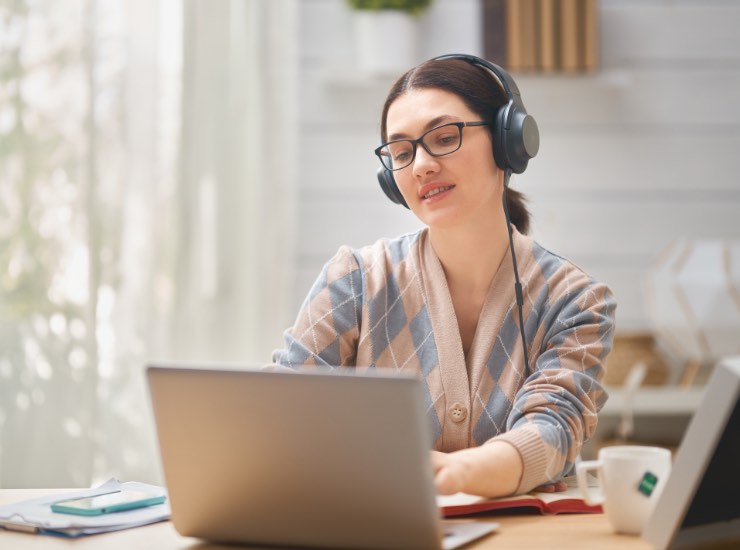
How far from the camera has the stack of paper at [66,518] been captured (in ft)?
3.16

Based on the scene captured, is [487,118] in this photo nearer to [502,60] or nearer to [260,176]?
[260,176]

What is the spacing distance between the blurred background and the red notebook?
735 mm

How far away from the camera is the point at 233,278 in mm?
2352

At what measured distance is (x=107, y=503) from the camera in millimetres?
1043

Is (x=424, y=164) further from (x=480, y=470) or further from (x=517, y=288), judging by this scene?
(x=480, y=470)

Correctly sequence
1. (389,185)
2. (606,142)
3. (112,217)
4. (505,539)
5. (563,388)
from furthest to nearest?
(606,142) < (112,217) < (389,185) < (563,388) < (505,539)

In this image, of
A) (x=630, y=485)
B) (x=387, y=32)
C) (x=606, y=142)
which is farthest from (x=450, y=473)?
(x=606, y=142)

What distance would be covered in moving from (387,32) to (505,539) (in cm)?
208

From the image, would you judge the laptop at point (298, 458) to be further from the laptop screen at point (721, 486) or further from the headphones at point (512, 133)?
the headphones at point (512, 133)

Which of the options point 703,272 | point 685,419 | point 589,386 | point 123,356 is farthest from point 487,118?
point 685,419

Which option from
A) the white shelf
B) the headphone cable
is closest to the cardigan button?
the headphone cable

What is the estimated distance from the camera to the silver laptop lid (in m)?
0.80

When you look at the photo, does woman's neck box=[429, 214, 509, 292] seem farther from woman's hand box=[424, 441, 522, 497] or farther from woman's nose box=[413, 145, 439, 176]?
woman's hand box=[424, 441, 522, 497]

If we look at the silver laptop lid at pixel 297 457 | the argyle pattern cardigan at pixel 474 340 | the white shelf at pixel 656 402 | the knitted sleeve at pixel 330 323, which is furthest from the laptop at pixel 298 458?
the white shelf at pixel 656 402
